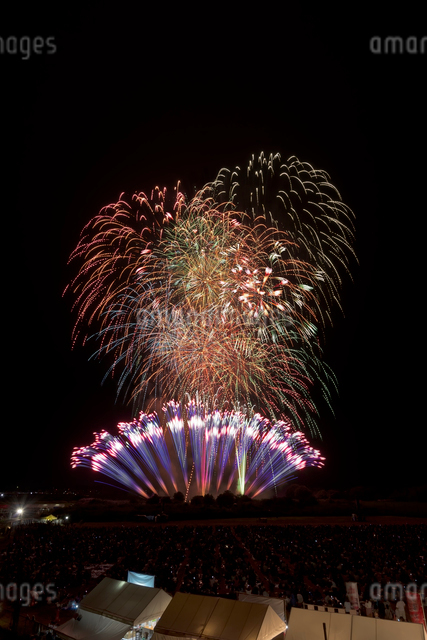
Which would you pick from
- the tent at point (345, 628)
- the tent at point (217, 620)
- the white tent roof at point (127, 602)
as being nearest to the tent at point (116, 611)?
the white tent roof at point (127, 602)

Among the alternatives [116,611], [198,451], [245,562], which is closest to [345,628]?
[116,611]

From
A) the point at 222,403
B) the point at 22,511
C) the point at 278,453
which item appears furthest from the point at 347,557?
the point at 22,511

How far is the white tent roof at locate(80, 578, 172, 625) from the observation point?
9.51 m

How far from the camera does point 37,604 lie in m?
13.9

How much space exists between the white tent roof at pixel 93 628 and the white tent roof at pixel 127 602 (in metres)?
Answer: 0.10

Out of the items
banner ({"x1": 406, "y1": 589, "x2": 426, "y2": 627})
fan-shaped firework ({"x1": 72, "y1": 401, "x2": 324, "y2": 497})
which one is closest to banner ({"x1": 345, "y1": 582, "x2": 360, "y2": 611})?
banner ({"x1": 406, "y1": 589, "x2": 426, "y2": 627})

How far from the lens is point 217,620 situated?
Result: 27.9ft

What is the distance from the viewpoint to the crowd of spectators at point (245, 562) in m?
13.8

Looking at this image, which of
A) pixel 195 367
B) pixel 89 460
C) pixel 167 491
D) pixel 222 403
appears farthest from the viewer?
pixel 167 491

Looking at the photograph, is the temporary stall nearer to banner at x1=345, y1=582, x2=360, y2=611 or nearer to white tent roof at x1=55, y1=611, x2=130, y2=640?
white tent roof at x1=55, y1=611, x2=130, y2=640

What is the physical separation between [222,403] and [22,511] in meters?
25.4

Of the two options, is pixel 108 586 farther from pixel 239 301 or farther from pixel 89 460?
pixel 89 460

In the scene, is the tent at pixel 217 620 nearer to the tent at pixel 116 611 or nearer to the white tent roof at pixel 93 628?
the tent at pixel 116 611

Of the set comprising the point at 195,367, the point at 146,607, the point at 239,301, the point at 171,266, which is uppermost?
the point at 171,266
